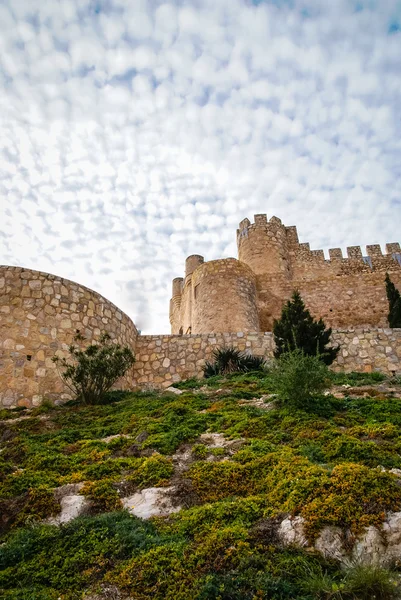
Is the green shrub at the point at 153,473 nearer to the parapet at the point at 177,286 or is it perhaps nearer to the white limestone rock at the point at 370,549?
the white limestone rock at the point at 370,549

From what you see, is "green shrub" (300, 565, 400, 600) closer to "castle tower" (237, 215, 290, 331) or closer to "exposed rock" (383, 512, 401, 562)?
"exposed rock" (383, 512, 401, 562)

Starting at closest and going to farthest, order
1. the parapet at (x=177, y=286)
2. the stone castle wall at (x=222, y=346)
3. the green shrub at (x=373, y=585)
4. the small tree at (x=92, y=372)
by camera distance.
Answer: the green shrub at (x=373, y=585), the small tree at (x=92, y=372), the stone castle wall at (x=222, y=346), the parapet at (x=177, y=286)

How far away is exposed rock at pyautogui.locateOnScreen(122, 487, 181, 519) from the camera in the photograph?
12.8 feet

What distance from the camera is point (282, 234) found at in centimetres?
2492

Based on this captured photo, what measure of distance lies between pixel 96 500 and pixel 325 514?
209 cm

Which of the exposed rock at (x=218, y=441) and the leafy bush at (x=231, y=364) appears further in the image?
the leafy bush at (x=231, y=364)

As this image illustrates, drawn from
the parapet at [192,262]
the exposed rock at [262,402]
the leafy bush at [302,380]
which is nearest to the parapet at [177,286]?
the parapet at [192,262]

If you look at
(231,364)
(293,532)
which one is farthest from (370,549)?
(231,364)

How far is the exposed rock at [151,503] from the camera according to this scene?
3.89 metres

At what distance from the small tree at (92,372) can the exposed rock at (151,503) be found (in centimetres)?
501

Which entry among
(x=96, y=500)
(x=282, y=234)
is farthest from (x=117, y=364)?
(x=282, y=234)

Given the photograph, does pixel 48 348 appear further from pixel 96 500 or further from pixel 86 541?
pixel 86 541


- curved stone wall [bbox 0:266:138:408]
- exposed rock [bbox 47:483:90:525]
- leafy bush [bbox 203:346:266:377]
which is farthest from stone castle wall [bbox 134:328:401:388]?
exposed rock [bbox 47:483:90:525]

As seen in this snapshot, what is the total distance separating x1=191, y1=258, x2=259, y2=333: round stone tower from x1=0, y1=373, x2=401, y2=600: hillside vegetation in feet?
33.0
